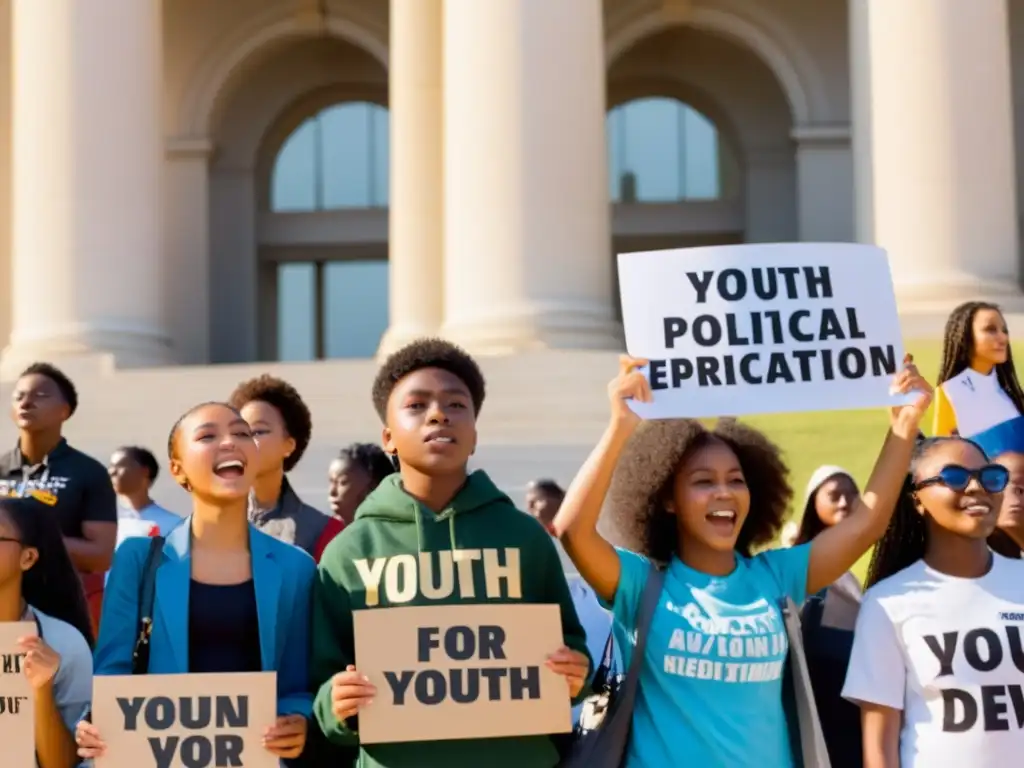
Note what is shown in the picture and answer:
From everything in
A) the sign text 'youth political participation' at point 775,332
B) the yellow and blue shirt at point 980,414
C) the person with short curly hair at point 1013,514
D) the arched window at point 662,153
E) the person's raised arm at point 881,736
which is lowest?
the person's raised arm at point 881,736

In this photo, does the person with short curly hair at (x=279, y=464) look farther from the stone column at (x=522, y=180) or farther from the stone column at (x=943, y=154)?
the stone column at (x=943, y=154)

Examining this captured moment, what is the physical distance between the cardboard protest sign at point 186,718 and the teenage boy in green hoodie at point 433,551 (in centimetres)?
22

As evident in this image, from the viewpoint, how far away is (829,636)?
22.6ft

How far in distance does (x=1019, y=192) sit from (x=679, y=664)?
23408 mm

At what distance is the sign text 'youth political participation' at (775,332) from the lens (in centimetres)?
638

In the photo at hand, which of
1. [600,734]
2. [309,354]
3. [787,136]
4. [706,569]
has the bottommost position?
[600,734]

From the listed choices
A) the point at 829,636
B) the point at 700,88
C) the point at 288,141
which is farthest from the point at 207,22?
the point at 829,636

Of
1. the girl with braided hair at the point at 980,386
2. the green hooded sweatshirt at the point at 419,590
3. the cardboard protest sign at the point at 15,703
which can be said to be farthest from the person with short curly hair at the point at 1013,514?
the cardboard protest sign at the point at 15,703

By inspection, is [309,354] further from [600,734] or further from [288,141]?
[600,734]

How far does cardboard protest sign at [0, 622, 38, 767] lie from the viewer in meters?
5.57

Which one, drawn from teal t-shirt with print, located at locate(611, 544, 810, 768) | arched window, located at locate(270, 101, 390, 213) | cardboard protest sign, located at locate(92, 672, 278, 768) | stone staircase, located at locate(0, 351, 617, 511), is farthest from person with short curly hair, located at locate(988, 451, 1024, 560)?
arched window, located at locate(270, 101, 390, 213)

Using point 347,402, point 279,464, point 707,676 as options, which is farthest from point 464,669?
point 347,402

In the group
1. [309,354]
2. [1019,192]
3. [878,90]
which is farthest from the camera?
[309,354]

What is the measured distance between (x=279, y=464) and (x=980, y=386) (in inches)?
166
